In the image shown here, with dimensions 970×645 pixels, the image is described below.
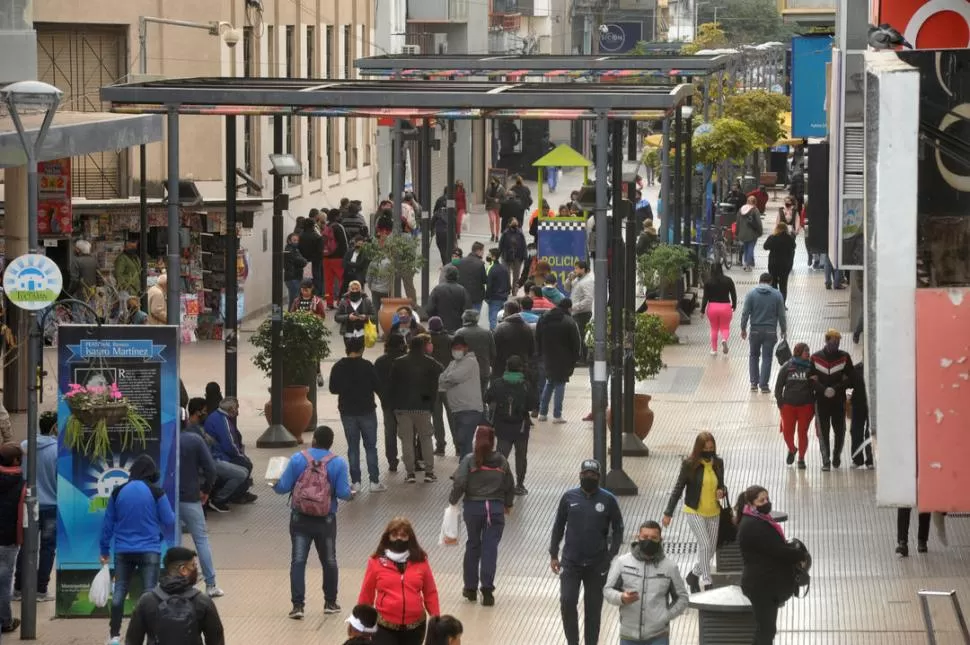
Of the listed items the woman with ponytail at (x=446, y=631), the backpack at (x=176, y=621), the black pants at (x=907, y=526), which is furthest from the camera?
the black pants at (x=907, y=526)

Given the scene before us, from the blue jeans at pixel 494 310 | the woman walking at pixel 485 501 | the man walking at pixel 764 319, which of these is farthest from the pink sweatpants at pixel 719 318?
the woman walking at pixel 485 501

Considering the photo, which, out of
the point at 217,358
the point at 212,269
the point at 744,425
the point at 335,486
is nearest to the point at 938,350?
the point at 335,486

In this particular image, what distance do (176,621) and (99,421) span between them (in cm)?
326

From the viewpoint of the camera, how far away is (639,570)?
12719 mm

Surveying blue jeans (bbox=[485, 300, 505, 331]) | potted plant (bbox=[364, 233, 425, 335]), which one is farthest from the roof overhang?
blue jeans (bbox=[485, 300, 505, 331])

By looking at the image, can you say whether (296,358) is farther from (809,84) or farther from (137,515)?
(809,84)

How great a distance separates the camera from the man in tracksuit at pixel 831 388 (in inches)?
785

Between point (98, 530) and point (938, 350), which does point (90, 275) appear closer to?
point (98, 530)

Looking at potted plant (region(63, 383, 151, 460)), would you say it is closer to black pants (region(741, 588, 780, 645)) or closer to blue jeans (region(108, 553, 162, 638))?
blue jeans (region(108, 553, 162, 638))

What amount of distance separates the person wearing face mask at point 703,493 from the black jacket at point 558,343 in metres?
5.94

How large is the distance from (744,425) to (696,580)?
7.43 meters

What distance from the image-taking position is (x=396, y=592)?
41.5ft

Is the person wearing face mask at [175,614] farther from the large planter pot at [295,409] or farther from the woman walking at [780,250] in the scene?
the woman walking at [780,250]

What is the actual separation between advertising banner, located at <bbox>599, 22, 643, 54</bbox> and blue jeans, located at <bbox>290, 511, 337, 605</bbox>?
70574 millimetres
